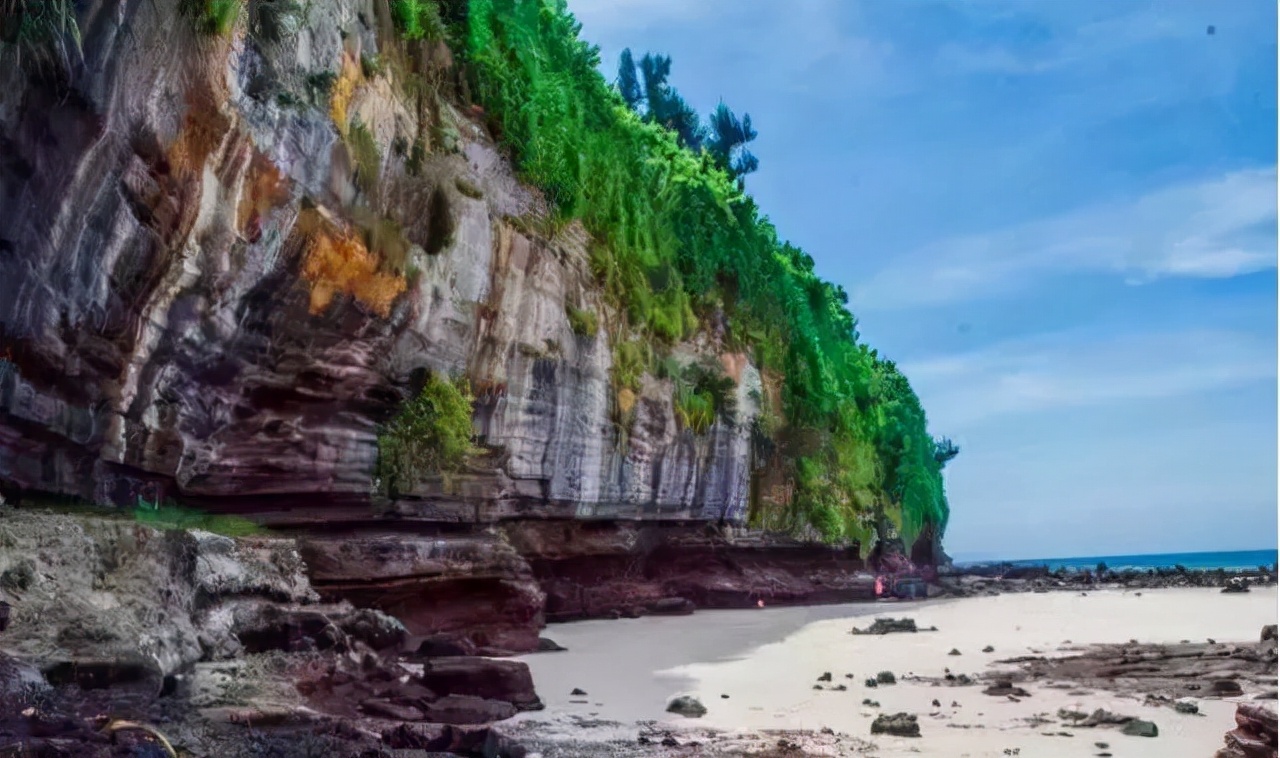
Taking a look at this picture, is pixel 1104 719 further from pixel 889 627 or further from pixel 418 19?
pixel 418 19

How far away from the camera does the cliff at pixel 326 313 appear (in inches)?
350

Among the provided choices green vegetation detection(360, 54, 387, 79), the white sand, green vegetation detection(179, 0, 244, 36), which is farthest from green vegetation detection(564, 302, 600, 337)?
green vegetation detection(179, 0, 244, 36)

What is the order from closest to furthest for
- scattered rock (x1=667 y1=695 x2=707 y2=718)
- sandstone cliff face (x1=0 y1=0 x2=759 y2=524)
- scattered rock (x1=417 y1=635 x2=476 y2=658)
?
scattered rock (x1=667 y1=695 x2=707 y2=718), sandstone cliff face (x1=0 y1=0 x2=759 y2=524), scattered rock (x1=417 y1=635 x2=476 y2=658)

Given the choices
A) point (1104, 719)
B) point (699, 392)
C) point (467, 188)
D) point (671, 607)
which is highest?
point (467, 188)

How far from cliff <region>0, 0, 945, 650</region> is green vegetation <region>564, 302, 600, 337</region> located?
0.17ft

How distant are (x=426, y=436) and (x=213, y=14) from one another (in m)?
7.24

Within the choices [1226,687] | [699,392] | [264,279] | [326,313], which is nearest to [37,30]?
[264,279]

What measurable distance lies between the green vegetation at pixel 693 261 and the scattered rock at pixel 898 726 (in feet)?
41.7

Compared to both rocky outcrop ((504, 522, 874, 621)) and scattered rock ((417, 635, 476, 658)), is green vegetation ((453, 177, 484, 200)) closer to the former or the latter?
rocky outcrop ((504, 522, 874, 621))

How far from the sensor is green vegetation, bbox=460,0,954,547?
18.5 meters

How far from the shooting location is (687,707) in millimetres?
8695

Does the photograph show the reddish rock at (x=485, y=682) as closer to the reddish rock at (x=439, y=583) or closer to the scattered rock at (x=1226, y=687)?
the reddish rock at (x=439, y=583)

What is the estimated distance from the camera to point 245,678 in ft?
25.5

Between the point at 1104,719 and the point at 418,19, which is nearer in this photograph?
the point at 1104,719
